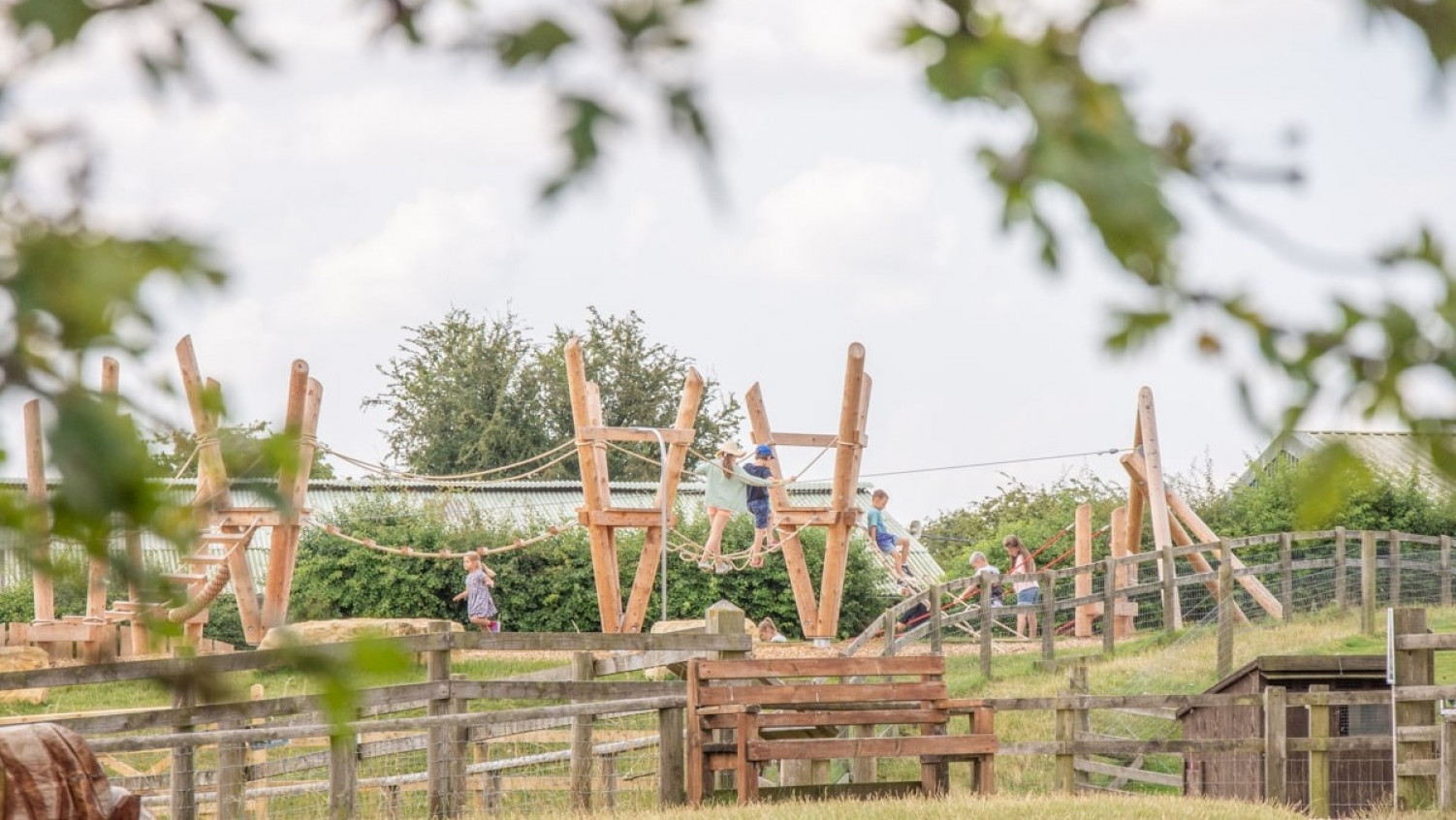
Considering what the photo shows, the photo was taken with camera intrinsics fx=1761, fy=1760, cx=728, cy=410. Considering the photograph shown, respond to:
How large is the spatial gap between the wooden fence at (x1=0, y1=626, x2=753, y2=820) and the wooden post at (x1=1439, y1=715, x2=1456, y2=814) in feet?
13.2

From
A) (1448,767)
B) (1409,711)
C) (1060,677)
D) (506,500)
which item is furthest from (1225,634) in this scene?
(506,500)

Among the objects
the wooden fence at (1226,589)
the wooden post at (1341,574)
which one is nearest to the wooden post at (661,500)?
the wooden fence at (1226,589)

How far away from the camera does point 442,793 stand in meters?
9.27

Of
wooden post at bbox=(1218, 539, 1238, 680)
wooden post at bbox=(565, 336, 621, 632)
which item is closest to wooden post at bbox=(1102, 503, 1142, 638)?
wooden post at bbox=(1218, 539, 1238, 680)

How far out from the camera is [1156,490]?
19891 millimetres

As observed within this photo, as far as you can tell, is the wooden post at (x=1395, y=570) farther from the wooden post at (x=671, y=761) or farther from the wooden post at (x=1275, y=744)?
the wooden post at (x=671, y=761)

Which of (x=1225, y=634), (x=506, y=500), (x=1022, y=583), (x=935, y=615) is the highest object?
(x=506, y=500)

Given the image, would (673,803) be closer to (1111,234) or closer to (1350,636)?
(1111,234)

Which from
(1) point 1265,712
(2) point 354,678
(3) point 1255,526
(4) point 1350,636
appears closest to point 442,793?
(1) point 1265,712

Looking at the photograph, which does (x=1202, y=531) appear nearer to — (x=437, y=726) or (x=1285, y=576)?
(x=1285, y=576)

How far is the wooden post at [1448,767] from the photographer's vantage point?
982 centimetres

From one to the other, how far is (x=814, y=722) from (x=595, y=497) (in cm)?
604

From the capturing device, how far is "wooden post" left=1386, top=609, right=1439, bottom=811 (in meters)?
10.2

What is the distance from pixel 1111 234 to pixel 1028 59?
15cm
